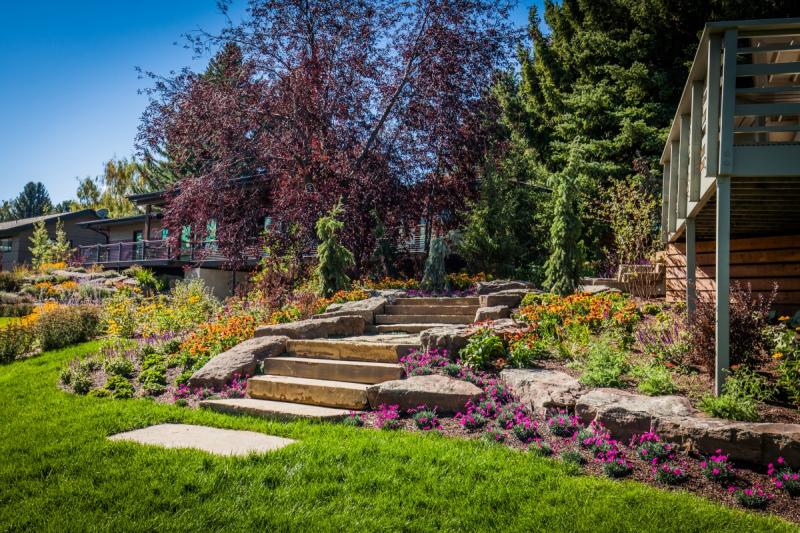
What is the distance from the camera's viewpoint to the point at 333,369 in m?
6.04

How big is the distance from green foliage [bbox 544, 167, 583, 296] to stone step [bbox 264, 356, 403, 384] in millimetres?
3688

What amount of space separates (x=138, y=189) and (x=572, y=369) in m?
46.4

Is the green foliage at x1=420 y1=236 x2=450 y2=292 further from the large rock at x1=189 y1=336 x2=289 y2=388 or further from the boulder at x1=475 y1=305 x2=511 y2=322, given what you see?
the large rock at x1=189 y1=336 x2=289 y2=388

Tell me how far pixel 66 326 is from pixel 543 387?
373 inches

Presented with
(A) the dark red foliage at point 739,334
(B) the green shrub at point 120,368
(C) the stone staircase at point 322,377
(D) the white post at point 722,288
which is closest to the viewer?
(D) the white post at point 722,288

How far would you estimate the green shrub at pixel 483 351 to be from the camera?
220 inches

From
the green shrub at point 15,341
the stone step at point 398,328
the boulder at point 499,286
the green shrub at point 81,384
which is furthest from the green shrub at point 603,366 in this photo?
the green shrub at point 15,341

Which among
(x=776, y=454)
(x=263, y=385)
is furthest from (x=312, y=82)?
(x=776, y=454)

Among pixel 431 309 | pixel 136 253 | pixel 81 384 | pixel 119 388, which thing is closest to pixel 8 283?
pixel 136 253

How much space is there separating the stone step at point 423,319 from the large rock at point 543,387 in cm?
289

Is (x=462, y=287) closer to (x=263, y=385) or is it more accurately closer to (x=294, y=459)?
(x=263, y=385)

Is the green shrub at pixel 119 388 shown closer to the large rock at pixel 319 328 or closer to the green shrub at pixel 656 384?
the large rock at pixel 319 328

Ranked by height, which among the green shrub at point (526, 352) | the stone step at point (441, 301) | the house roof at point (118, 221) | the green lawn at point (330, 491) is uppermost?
the house roof at point (118, 221)

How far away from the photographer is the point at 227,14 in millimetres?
12820
